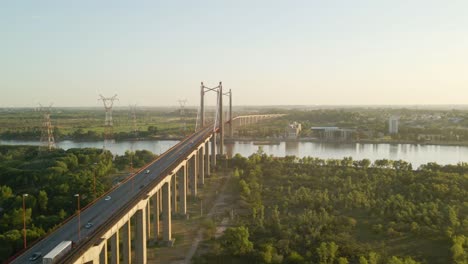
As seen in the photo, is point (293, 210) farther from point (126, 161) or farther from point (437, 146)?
point (437, 146)

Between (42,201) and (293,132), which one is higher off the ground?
(293,132)

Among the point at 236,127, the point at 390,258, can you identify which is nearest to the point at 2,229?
the point at 390,258

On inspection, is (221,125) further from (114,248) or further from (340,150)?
(114,248)

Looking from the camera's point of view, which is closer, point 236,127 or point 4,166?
point 4,166

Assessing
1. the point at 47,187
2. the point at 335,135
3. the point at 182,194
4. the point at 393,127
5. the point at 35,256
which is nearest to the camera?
the point at 35,256

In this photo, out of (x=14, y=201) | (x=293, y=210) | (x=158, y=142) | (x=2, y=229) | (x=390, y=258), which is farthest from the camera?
(x=158, y=142)

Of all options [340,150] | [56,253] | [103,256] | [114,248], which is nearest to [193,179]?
[114,248]

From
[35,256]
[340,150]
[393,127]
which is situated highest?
[393,127]

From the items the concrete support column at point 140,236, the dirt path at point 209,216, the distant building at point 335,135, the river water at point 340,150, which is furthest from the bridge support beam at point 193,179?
the distant building at point 335,135
